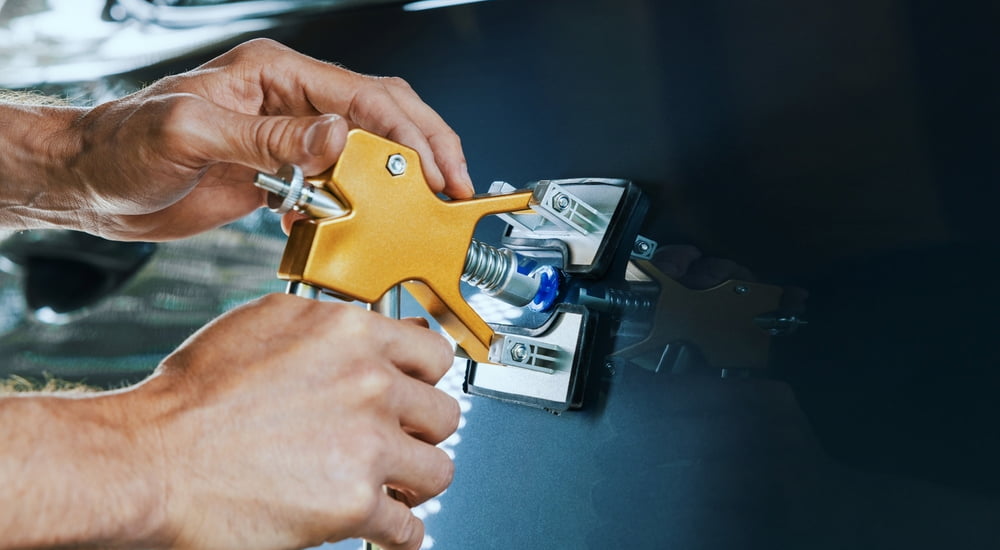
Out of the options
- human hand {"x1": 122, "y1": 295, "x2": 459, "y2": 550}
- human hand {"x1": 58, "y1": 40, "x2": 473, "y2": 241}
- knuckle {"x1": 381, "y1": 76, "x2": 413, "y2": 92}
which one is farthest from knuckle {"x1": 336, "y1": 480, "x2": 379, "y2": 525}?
knuckle {"x1": 381, "y1": 76, "x2": 413, "y2": 92}

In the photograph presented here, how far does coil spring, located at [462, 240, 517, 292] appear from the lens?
57 centimetres

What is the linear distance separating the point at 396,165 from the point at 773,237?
248mm

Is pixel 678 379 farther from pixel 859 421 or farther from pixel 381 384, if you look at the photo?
pixel 381 384

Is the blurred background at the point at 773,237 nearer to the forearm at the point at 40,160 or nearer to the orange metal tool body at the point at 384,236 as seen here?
the orange metal tool body at the point at 384,236

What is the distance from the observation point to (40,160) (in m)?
0.76

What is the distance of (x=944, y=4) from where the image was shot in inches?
19.4

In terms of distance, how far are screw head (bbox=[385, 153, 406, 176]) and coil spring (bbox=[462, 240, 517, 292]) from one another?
3.0 inches

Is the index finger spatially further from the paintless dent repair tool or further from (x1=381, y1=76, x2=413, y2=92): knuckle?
(x1=381, y1=76, x2=413, y2=92): knuckle

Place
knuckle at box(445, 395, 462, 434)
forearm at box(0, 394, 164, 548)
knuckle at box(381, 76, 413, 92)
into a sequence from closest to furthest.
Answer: forearm at box(0, 394, 164, 548), knuckle at box(445, 395, 462, 434), knuckle at box(381, 76, 413, 92)

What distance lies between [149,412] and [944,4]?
1.66 feet

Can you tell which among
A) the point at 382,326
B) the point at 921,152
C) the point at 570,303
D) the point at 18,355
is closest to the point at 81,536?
the point at 382,326

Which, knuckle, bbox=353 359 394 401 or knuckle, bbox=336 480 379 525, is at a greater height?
knuckle, bbox=353 359 394 401

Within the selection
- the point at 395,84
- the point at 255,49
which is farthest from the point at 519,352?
the point at 255,49

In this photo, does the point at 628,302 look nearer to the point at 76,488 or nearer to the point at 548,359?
the point at 548,359
